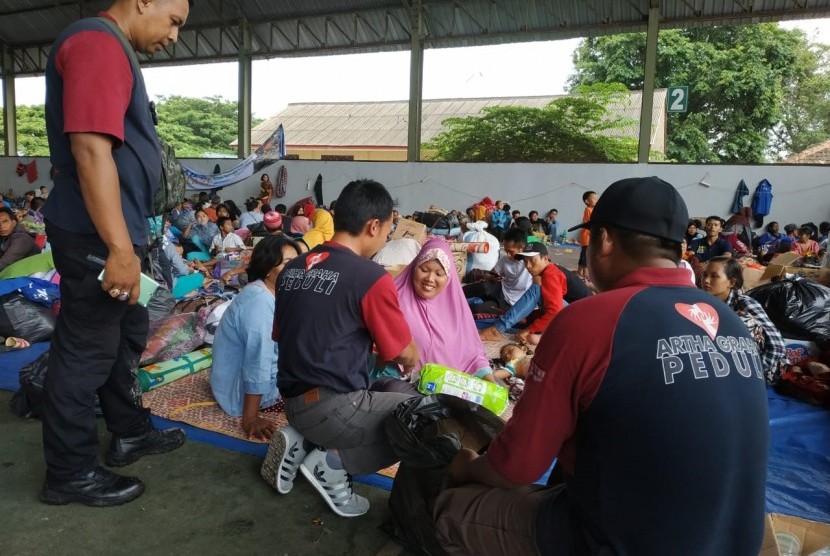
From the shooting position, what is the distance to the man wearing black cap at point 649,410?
0.97m

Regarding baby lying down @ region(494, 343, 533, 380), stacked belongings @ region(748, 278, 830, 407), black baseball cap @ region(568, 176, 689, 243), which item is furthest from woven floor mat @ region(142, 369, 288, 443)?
stacked belongings @ region(748, 278, 830, 407)

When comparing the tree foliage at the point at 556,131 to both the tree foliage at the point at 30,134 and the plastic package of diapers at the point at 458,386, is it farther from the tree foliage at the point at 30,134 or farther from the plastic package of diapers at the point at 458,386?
the tree foliage at the point at 30,134

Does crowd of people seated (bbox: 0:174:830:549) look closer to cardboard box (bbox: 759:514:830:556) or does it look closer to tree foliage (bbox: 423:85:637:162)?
cardboard box (bbox: 759:514:830:556)

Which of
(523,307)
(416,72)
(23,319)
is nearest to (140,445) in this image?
(23,319)

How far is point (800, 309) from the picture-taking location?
4.04 meters

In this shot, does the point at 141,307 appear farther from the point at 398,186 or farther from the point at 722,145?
the point at 722,145

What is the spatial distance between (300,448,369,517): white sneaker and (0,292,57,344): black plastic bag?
2510 mm

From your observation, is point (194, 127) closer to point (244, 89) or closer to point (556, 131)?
point (244, 89)

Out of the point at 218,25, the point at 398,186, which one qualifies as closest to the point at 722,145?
the point at 398,186

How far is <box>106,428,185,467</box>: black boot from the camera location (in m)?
2.04

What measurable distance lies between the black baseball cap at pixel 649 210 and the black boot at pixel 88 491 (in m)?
A: 1.72

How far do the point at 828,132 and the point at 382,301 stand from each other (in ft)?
76.1

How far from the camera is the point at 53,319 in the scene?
3.60 metres

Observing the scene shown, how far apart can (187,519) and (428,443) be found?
2.85 ft
